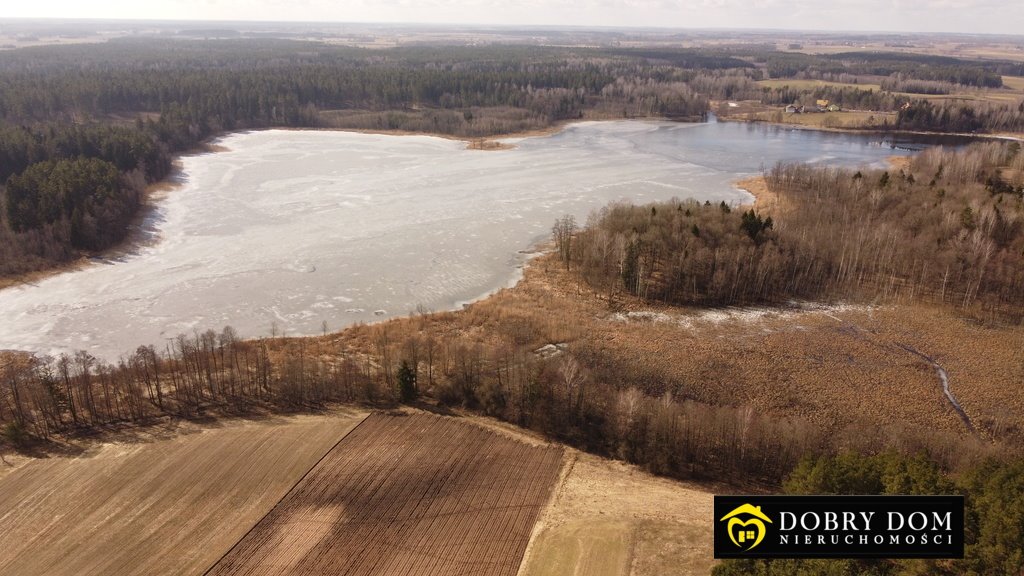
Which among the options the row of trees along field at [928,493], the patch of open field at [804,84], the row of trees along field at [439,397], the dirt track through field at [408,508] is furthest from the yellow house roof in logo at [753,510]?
the patch of open field at [804,84]

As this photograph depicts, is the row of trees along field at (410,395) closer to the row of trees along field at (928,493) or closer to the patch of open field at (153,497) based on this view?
the patch of open field at (153,497)

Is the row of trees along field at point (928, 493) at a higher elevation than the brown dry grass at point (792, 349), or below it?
higher

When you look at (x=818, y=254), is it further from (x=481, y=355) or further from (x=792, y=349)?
(x=481, y=355)

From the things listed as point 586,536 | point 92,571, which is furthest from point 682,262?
point 92,571

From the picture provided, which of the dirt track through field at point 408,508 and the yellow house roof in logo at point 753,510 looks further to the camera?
the dirt track through field at point 408,508

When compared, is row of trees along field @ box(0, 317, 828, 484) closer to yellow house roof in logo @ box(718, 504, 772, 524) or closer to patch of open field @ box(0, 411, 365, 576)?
patch of open field @ box(0, 411, 365, 576)

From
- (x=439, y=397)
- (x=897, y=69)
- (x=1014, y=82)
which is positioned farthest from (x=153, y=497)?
(x=1014, y=82)
